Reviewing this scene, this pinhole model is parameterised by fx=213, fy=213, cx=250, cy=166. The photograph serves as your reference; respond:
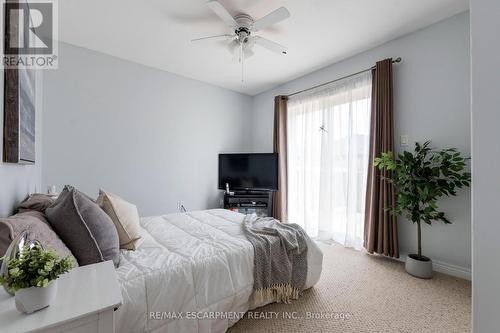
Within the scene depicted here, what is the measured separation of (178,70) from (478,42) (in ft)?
11.3

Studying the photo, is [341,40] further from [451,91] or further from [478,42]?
[478,42]

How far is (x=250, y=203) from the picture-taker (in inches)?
148

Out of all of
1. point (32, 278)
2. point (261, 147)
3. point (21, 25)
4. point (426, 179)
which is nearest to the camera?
point (32, 278)

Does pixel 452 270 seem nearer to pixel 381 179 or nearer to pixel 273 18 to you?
pixel 381 179

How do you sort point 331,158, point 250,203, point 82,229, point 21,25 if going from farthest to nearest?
point 250,203
point 331,158
point 21,25
point 82,229

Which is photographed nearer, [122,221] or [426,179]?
[122,221]

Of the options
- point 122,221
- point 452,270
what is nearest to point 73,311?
point 122,221

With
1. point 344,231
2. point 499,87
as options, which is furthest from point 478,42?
point 344,231

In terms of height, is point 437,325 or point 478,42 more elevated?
point 478,42

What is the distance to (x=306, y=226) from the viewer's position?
3486 millimetres

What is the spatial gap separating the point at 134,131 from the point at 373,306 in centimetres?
348

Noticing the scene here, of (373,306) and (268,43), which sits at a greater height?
(268,43)

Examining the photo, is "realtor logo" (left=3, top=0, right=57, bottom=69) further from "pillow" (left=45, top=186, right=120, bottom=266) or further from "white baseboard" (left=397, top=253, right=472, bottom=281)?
"white baseboard" (left=397, top=253, right=472, bottom=281)

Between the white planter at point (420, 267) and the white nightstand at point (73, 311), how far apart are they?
263cm
